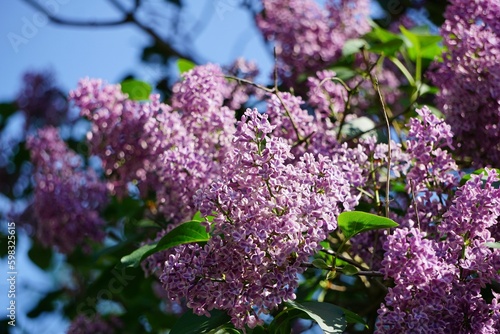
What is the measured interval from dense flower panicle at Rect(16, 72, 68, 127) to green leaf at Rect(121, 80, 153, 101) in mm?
1464

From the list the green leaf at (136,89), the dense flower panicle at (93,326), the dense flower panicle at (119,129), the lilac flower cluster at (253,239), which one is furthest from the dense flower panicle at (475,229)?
the dense flower panicle at (93,326)

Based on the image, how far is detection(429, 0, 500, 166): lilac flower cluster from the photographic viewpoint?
175 cm

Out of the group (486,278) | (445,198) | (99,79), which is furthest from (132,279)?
(486,278)

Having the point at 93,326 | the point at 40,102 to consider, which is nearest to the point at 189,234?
the point at 93,326

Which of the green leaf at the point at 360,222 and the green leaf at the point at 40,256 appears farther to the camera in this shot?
the green leaf at the point at 40,256

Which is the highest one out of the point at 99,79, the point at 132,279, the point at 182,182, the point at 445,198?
the point at 445,198

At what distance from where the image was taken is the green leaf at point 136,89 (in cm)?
219

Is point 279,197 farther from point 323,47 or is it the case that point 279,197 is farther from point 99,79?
point 323,47

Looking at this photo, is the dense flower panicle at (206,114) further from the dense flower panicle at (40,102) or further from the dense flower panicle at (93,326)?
the dense flower panicle at (40,102)

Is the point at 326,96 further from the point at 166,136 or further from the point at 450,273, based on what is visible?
the point at 450,273

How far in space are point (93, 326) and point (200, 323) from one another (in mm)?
1569

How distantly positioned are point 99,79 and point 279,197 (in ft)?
3.44

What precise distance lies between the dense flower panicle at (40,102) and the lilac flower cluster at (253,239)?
2.43 meters

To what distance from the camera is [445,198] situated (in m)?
1.58
